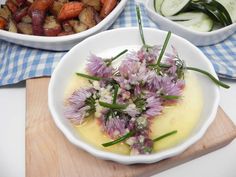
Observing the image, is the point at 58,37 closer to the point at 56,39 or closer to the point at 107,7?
the point at 56,39

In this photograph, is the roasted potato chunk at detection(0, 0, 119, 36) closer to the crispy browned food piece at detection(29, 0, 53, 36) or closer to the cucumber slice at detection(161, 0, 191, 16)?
the crispy browned food piece at detection(29, 0, 53, 36)

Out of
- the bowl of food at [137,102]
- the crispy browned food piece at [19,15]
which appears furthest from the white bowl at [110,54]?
the crispy browned food piece at [19,15]

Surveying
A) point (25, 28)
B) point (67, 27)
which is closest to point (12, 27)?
point (25, 28)

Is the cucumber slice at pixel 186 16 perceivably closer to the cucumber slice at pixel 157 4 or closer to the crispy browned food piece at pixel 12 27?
the cucumber slice at pixel 157 4

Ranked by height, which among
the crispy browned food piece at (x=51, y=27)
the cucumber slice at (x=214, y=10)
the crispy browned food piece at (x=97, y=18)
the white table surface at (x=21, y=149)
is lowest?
the white table surface at (x=21, y=149)

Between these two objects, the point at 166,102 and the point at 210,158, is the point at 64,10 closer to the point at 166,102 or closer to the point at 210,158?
the point at 166,102

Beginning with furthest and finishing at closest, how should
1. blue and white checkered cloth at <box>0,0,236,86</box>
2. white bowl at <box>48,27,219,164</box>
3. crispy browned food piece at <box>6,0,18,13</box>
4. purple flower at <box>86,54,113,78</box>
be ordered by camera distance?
crispy browned food piece at <box>6,0,18,13</box>
blue and white checkered cloth at <box>0,0,236,86</box>
purple flower at <box>86,54,113,78</box>
white bowl at <box>48,27,219,164</box>

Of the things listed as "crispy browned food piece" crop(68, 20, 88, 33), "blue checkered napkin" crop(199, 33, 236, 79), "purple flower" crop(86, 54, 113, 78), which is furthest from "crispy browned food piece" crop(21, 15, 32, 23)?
"blue checkered napkin" crop(199, 33, 236, 79)
